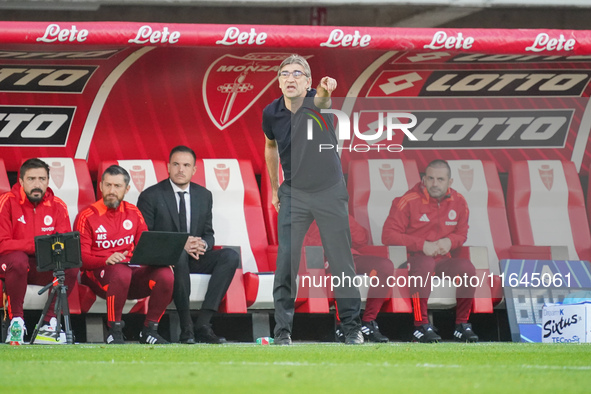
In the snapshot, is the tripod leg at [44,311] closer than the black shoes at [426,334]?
Yes

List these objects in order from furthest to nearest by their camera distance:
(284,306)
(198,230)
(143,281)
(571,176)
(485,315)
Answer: (571,176) → (485,315) → (198,230) → (143,281) → (284,306)

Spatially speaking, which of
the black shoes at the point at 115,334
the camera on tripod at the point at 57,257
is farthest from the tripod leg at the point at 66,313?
the black shoes at the point at 115,334

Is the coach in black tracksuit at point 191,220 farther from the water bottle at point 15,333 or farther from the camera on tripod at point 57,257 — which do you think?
the water bottle at point 15,333

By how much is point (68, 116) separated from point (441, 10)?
3.49 m

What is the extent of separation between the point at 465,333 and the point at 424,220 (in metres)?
0.96

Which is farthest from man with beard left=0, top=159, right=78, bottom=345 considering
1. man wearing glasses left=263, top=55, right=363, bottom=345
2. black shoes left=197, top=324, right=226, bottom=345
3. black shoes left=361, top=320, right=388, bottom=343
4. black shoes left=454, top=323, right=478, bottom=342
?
black shoes left=454, top=323, right=478, bottom=342

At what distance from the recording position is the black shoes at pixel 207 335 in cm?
714

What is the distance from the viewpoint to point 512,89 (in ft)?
30.0

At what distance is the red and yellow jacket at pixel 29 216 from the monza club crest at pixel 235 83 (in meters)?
1.92

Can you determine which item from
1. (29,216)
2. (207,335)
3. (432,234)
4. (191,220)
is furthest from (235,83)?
(207,335)

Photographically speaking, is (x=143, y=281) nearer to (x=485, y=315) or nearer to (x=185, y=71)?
(x=185, y=71)

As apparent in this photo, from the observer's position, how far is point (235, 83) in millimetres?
8922

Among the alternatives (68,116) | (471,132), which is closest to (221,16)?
(68,116)

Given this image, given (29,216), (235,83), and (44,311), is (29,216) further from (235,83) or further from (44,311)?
(235,83)
